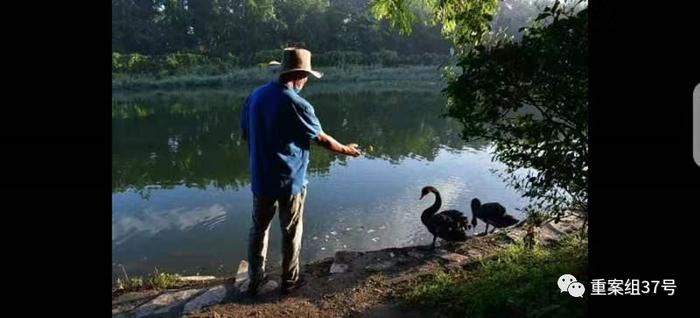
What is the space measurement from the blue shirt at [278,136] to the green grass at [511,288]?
1322 mm

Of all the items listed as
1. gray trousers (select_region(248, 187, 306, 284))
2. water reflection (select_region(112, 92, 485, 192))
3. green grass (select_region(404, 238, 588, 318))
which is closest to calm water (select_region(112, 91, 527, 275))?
water reflection (select_region(112, 92, 485, 192))

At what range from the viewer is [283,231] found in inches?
166

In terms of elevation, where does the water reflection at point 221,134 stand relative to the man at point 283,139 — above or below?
below

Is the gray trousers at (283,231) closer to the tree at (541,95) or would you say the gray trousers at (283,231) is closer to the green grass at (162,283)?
the green grass at (162,283)

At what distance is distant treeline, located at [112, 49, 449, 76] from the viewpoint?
35750 mm

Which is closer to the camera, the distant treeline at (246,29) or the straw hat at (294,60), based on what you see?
the straw hat at (294,60)

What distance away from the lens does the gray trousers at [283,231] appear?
407 cm

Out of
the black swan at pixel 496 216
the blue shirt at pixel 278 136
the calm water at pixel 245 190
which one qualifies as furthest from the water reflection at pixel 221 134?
the blue shirt at pixel 278 136

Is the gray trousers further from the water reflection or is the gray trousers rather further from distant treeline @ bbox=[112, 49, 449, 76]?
distant treeline @ bbox=[112, 49, 449, 76]

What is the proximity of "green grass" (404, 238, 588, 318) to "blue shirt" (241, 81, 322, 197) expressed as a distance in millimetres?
1322

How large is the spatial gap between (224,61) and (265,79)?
21.5ft

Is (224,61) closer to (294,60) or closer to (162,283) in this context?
(162,283)

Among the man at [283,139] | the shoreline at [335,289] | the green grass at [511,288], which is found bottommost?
the shoreline at [335,289]
